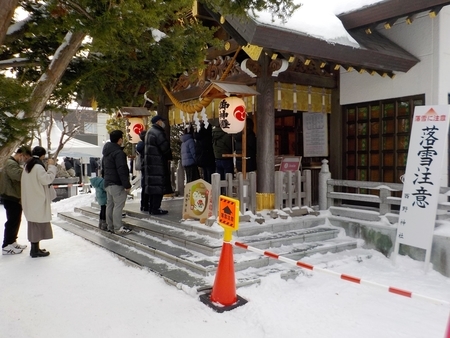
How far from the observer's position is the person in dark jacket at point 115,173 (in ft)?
24.7

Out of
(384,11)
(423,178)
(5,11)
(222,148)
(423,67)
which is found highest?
(384,11)

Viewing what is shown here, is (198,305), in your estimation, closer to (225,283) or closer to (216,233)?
(225,283)

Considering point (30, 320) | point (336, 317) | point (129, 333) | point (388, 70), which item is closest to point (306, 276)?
point (336, 317)

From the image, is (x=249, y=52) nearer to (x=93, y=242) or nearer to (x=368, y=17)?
(x=368, y=17)

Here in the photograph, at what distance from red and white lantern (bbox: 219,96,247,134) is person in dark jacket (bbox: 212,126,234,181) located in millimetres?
1465

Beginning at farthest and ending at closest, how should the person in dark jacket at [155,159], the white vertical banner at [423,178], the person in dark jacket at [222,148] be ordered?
the person in dark jacket at [222,148], the person in dark jacket at [155,159], the white vertical banner at [423,178]

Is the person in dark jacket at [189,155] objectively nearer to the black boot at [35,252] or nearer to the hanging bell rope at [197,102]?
the hanging bell rope at [197,102]

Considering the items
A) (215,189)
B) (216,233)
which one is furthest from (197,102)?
(216,233)

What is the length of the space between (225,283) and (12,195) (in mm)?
4807

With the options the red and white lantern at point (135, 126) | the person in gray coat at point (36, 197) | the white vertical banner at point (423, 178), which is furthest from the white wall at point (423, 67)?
the person in gray coat at point (36, 197)

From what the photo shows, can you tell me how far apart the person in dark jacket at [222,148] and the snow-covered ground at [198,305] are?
342 centimetres

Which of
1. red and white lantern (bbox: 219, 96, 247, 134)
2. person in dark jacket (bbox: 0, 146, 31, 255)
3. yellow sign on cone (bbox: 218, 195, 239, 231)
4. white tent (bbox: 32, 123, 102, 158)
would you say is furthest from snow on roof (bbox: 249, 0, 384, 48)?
white tent (bbox: 32, 123, 102, 158)

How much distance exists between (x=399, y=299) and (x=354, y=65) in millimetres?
4704

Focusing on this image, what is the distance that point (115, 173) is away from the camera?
7602 millimetres
